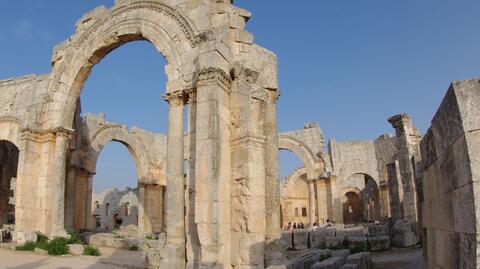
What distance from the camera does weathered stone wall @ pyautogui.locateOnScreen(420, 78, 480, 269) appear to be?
3002mm

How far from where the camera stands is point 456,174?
340cm

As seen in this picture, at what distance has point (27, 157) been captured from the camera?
13195mm

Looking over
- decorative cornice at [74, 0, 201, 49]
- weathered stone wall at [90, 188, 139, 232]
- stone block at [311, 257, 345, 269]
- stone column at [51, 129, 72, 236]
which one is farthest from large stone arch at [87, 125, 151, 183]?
stone block at [311, 257, 345, 269]

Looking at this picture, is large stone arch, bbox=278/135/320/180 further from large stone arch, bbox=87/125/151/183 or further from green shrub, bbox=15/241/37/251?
green shrub, bbox=15/241/37/251

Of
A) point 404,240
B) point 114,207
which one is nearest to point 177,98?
point 404,240

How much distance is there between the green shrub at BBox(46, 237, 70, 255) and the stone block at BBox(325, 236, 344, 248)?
27.8 feet

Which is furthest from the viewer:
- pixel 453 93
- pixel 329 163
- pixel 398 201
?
pixel 329 163

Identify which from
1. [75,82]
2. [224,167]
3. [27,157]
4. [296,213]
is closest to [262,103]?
[224,167]

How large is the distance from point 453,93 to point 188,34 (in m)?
7.20

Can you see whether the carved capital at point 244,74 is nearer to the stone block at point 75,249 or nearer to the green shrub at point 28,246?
the stone block at point 75,249

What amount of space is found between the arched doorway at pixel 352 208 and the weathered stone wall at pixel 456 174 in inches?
1250

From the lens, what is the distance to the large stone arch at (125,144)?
20.0 meters

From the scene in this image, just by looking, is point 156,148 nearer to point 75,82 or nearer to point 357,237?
point 75,82

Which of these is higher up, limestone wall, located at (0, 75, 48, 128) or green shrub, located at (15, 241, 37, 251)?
limestone wall, located at (0, 75, 48, 128)
